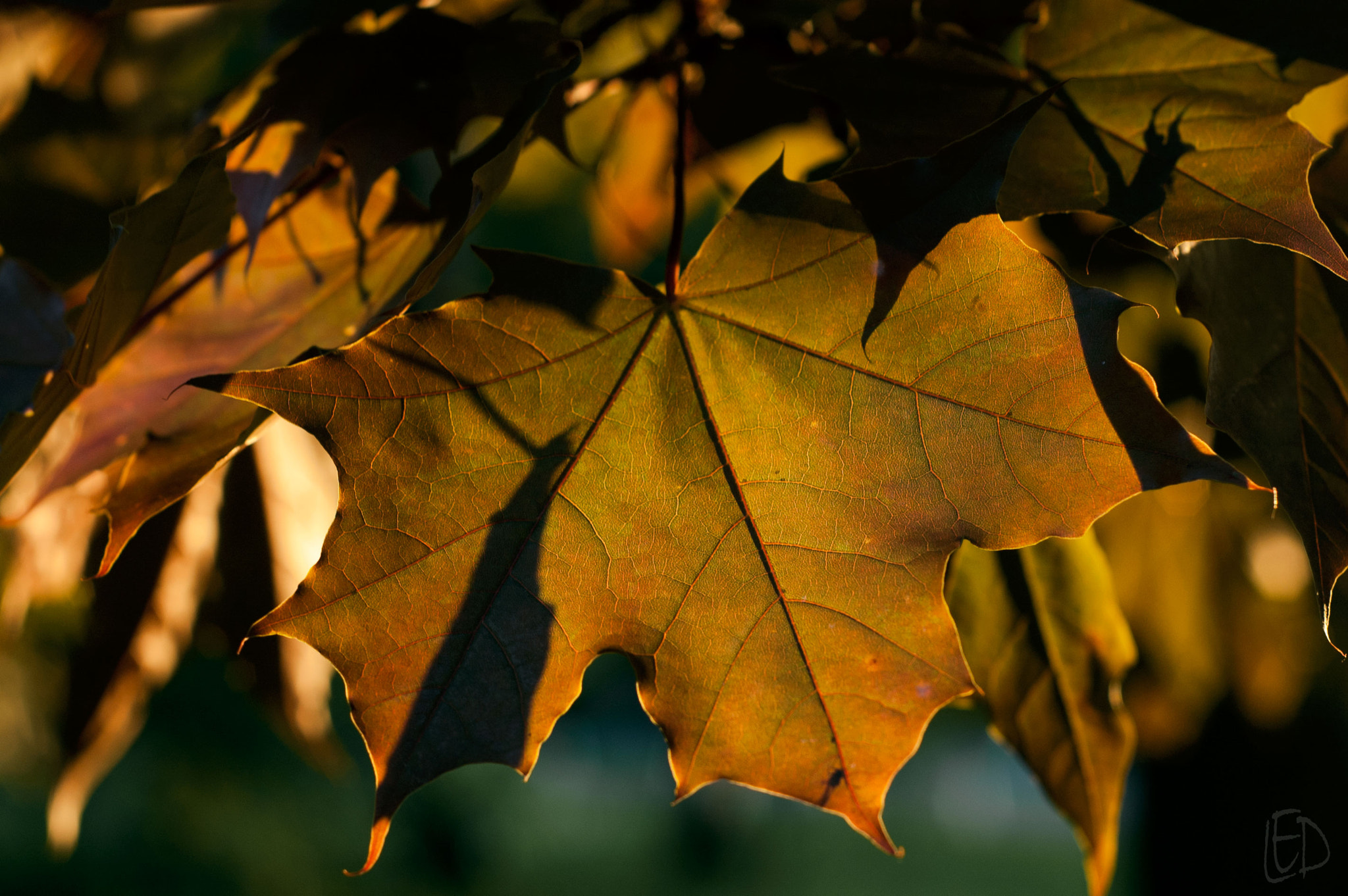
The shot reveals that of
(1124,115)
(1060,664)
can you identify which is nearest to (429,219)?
(1124,115)

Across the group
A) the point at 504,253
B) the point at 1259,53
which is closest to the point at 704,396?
the point at 504,253

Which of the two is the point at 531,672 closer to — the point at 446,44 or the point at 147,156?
the point at 446,44

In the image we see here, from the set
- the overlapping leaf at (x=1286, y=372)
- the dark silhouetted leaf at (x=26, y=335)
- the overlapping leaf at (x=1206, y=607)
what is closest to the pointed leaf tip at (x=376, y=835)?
the dark silhouetted leaf at (x=26, y=335)

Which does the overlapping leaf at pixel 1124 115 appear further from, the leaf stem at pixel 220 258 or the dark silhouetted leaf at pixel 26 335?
the dark silhouetted leaf at pixel 26 335

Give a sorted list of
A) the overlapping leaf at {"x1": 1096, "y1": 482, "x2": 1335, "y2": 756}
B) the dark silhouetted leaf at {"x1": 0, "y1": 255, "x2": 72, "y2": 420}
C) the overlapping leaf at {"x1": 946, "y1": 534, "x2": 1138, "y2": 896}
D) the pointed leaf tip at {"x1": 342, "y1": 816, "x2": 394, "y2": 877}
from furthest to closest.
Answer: the overlapping leaf at {"x1": 1096, "y1": 482, "x2": 1335, "y2": 756} → the overlapping leaf at {"x1": 946, "y1": 534, "x2": 1138, "y2": 896} → the dark silhouetted leaf at {"x1": 0, "y1": 255, "x2": 72, "y2": 420} → the pointed leaf tip at {"x1": 342, "y1": 816, "x2": 394, "y2": 877}

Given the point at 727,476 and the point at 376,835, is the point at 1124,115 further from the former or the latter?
the point at 376,835

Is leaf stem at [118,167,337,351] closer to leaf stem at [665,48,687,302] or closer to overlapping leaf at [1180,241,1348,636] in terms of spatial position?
leaf stem at [665,48,687,302]

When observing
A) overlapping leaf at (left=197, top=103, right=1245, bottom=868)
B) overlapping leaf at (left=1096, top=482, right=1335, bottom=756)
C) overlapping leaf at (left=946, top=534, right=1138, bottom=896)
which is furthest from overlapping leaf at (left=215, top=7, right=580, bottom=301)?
overlapping leaf at (left=1096, top=482, right=1335, bottom=756)
